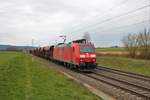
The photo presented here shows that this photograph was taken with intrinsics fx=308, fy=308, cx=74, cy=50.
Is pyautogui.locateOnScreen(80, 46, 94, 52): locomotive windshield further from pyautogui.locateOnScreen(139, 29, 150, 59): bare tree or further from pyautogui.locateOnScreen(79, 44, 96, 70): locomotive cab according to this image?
pyautogui.locateOnScreen(139, 29, 150, 59): bare tree

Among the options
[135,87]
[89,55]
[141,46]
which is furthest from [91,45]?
[141,46]

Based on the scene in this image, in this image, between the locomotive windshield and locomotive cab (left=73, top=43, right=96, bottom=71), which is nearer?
locomotive cab (left=73, top=43, right=96, bottom=71)

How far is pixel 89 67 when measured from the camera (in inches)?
1160

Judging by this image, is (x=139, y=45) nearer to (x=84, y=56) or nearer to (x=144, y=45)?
(x=144, y=45)

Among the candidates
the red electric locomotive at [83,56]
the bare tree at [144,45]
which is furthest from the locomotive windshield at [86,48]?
the bare tree at [144,45]

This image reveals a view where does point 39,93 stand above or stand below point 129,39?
below

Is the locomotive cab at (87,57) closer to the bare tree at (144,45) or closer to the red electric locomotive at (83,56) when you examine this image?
the red electric locomotive at (83,56)

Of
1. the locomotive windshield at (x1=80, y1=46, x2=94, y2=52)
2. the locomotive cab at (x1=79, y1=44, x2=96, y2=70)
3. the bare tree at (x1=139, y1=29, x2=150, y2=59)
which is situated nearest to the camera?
the locomotive cab at (x1=79, y1=44, x2=96, y2=70)

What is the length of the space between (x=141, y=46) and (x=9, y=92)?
144 ft

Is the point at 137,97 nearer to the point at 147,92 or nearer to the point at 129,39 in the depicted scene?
the point at 147,92

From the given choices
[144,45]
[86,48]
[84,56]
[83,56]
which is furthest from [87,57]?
[144,45]

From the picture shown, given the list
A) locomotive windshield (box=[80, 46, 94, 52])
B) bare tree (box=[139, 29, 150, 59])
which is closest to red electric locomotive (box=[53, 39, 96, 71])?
locomotive windshield (box=[80, 46, 94, 52])

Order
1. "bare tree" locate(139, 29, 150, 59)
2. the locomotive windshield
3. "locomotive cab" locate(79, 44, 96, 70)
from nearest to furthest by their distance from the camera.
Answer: "locomotive cab" locate(79, 44, 96, 70)
the locomotive windshield
"bare tree" locate(139, 29, 150, 59)

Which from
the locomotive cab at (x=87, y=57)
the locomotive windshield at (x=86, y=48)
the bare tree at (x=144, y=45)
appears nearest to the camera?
the locomotive cab at (x=87, y=57)
